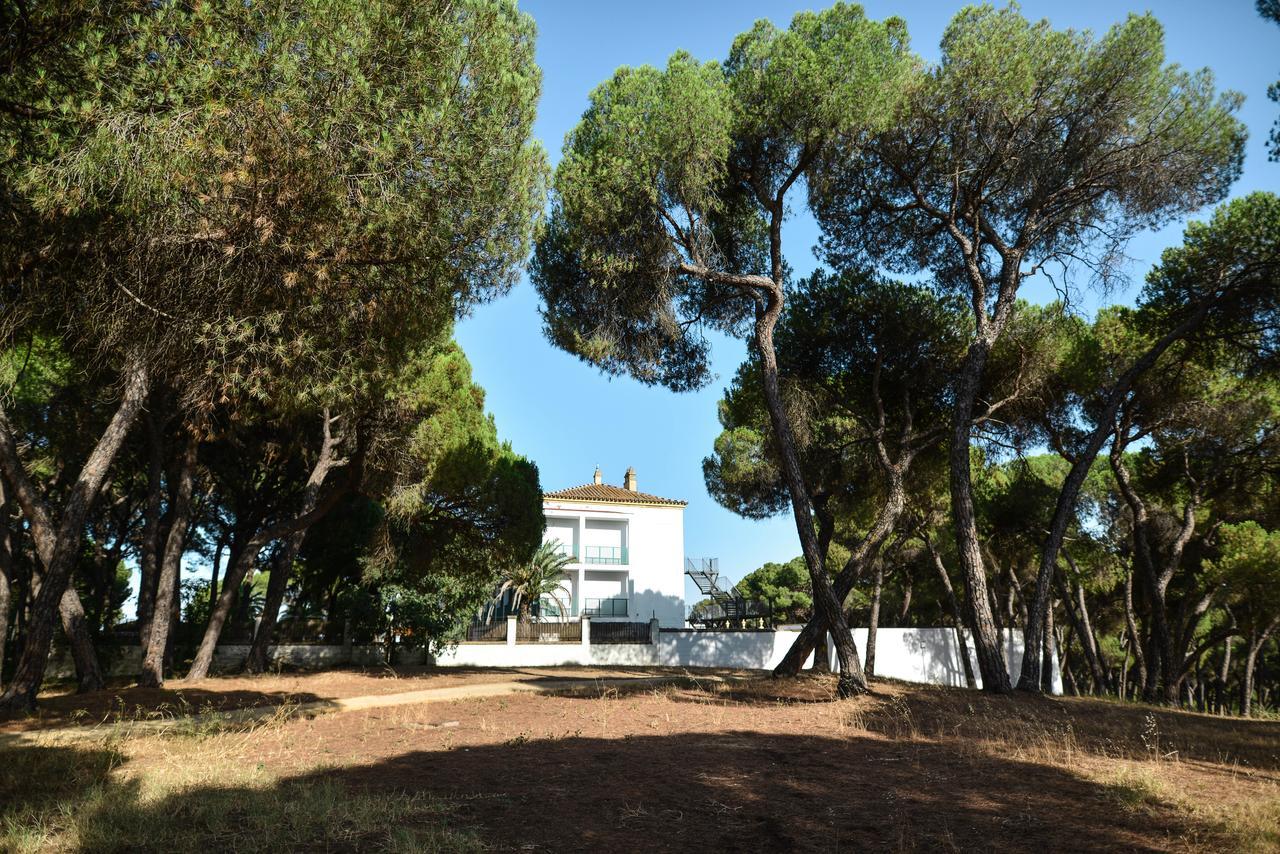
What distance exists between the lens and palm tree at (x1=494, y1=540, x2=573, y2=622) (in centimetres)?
2883

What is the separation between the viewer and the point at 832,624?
1002 cm

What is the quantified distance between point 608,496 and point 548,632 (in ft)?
39.1

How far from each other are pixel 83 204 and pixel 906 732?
9.05m

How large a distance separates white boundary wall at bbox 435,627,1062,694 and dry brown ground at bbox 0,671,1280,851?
12.9 meters

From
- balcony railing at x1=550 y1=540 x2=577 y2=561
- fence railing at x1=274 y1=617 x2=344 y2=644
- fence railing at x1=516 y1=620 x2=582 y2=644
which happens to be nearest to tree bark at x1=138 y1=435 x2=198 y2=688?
fence railing at x1=274 y1=617 x2=344 y2=644

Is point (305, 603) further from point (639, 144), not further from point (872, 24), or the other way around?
point (872, 24)

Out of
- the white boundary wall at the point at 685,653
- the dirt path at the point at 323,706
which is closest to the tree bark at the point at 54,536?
the dirt path at the point at 323,706

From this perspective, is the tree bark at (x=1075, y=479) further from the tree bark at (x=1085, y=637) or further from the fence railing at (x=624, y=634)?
the fence railing at (x=624, y=634)

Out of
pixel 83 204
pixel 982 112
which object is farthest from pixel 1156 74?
pixel 83 204

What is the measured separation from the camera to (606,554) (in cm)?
3469

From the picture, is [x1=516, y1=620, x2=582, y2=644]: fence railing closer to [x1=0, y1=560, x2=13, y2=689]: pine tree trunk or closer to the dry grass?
[x1=0, y1=560, x2=13, y2=689]: pine tree trunk

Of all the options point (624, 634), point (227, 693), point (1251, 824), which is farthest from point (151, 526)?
point (1251, 824)

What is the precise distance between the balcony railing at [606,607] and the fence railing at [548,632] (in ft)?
33.9

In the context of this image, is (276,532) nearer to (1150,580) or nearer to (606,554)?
(1150,580)
